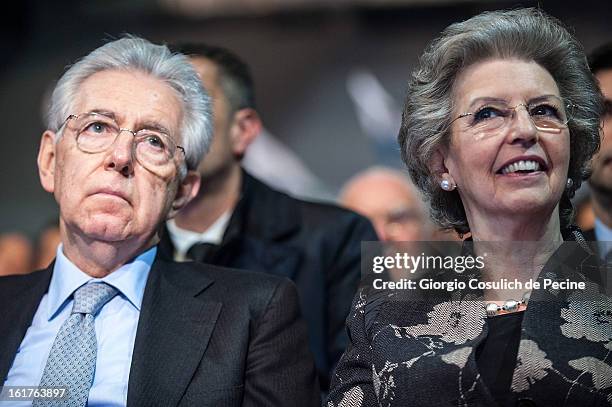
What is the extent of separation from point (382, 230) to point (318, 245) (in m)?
0.89

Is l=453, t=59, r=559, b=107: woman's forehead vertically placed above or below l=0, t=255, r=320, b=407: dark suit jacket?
above

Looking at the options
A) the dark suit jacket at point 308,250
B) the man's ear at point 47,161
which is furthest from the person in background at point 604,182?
the man's ear at point 47,161

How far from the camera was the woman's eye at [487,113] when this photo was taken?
2.17m

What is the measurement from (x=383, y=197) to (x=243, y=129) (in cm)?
90

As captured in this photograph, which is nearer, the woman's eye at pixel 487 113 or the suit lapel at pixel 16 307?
the woman's eye at pixel 487 113

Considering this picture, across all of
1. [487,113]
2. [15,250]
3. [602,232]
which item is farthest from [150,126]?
[15,250]

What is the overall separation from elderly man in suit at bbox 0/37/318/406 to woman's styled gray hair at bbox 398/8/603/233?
0.59 m

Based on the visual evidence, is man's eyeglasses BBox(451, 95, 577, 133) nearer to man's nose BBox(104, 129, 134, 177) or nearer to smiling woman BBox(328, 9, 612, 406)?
smiling woman BBox(328, 9, 612, 406)

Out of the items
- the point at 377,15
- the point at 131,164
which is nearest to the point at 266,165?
the point at 377,15

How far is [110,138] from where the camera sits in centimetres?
242

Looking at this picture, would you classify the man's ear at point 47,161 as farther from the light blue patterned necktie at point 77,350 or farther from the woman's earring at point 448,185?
the woman's earring at point 448,185

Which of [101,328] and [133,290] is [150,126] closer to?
[133,290]

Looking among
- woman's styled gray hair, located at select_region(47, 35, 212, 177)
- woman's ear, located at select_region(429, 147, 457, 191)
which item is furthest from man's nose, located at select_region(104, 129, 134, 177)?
woman's ear, located at select_region(429, 147, 457, 191)

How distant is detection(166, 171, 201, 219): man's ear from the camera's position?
2584mm
